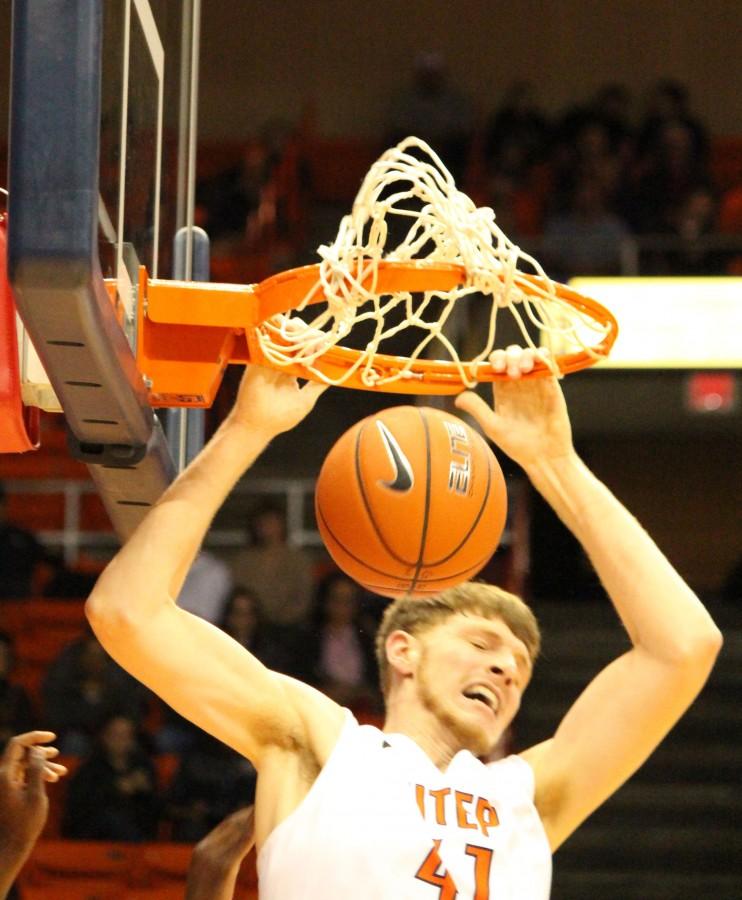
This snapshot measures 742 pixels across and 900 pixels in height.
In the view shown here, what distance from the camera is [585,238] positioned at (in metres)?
9.32

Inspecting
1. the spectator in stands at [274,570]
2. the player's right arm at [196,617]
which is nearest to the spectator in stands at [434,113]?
the spectator in stands at [274,570]

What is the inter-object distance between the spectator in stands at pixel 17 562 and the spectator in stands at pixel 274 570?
100 centimetres

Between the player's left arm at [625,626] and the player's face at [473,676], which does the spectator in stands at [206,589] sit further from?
the player's left arm at [625,626]

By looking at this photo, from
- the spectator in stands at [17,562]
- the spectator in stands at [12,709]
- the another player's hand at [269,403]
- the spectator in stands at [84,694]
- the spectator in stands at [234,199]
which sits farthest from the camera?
the spectator in stands at [234,199]

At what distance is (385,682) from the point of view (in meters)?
3.16

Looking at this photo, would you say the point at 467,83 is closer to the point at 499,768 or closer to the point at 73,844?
the point at 73,844

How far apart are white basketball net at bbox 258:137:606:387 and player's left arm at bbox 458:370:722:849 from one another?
0.46ft

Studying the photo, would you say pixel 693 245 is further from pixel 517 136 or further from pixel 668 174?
pixel 517 136

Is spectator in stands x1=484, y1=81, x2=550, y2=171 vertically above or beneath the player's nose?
above

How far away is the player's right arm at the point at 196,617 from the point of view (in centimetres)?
269

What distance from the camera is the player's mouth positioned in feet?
9.86

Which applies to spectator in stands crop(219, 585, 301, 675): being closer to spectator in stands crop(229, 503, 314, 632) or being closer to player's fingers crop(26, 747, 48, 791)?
spectator in stands crop(229, 503, 314, 632)

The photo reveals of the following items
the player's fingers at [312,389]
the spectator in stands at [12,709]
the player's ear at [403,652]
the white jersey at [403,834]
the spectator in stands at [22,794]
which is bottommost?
the spectator in stands at [12,709]

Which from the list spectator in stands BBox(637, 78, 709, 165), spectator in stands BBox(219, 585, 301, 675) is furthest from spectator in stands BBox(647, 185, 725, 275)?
spectator in stands BBox(219, 585, 301, 675)
